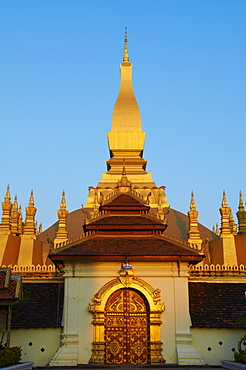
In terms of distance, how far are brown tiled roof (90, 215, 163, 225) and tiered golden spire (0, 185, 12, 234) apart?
34.9ft

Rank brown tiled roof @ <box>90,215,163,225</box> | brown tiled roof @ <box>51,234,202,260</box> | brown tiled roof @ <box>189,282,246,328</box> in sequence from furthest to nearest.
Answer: brown tiled roof @ <box>90,215,163,225</box> → brown tiled roof @ <box>189,282,246,328</box> → brown tiled roof @ <box>51,234,202,260</box>

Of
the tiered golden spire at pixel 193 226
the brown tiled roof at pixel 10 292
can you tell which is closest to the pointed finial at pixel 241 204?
the tiered golden spire at pixel 193 226

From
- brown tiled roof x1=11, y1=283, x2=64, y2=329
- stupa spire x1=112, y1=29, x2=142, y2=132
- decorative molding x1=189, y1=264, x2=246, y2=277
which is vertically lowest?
brown tiled roof x1=11, y1=283, x2=64, y2=329

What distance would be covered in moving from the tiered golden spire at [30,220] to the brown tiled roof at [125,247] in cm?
1063

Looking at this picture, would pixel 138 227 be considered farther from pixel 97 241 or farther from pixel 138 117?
pixel 138 117

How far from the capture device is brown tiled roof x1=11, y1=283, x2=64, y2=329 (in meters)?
18.0

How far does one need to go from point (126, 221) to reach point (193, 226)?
10.3m

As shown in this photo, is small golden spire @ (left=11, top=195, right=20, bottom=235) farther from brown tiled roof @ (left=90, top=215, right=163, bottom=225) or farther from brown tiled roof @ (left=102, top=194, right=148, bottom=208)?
brown tiled roof @ (left=90, top=215, right=163, bottom=225)

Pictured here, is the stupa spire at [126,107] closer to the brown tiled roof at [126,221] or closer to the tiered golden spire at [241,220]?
the tiered golden spire at [241,220]

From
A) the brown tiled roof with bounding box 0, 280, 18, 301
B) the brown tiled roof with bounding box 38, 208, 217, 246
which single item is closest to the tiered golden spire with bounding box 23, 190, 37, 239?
the brown tiled roof with bounding box 38, 208, 217, 246

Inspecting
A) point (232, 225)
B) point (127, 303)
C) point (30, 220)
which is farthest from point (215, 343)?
point (30, 220)

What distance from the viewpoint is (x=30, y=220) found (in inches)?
1149

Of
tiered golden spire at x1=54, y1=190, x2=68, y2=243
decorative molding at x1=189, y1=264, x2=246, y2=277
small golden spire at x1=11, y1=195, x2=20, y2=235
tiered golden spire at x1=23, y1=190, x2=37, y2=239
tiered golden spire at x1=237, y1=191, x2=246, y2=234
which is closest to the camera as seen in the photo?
decorative molding at x1=189, y1=264, x2=246, y2=277

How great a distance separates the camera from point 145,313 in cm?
1756
